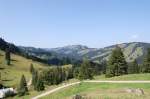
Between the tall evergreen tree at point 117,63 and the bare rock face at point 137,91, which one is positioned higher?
the tall evergreen tree at point 117,63

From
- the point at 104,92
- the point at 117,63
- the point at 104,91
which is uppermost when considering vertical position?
the point at 117,63

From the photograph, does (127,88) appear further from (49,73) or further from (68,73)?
(68,73)

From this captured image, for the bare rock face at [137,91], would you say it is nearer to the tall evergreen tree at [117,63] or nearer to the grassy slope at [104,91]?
the grassy slope at [104,91]

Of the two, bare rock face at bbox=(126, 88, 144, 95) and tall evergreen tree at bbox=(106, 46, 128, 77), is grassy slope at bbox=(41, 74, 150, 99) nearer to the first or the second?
bare rock face at bbox=(126, 88, 144, 95)

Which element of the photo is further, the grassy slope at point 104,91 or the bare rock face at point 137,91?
the bare rock face at point 137,91

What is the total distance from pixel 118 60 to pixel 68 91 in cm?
4060

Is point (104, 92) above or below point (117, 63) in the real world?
below

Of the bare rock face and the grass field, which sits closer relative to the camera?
the grass field

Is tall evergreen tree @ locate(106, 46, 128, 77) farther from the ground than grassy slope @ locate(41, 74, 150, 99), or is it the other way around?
tall evergreen tree @ locate(106, 46, 128, 77)

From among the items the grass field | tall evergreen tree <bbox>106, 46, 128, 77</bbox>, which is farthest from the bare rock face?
tall evergreen tree <bbox>106, 46, 128, 77</bbox>

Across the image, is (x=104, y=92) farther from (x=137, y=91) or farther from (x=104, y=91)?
(x=137, y=91)

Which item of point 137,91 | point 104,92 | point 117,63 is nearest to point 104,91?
point 104,92

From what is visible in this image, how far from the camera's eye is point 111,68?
98.2 metres

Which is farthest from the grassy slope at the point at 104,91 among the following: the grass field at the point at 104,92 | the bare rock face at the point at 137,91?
the bare rock face at the point at 137,91
